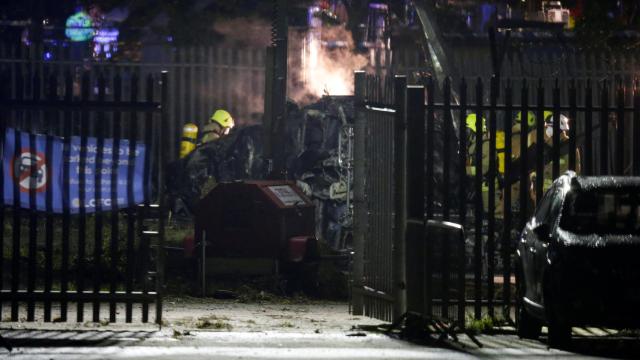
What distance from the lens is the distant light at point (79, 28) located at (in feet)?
109

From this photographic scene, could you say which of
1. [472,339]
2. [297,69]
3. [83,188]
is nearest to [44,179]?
[83,188]

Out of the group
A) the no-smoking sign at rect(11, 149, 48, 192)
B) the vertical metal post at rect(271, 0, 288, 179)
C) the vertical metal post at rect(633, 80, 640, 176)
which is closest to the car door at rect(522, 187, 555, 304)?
the vertical metal post at rect(633, 80, 640, 176)

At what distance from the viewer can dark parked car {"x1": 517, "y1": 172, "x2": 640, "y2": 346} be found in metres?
10.6

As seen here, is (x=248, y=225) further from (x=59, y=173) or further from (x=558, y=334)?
(x=558, y=334)

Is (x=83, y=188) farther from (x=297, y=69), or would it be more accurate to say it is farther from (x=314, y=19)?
(x=314, y=19)

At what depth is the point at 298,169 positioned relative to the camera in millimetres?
24281

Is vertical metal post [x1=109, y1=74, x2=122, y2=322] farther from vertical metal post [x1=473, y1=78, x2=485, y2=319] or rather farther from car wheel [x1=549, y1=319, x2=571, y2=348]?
car wheel [x1=549, y1=319, x2=571, y2=348]

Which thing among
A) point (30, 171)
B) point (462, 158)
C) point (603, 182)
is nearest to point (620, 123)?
point (462, 158)

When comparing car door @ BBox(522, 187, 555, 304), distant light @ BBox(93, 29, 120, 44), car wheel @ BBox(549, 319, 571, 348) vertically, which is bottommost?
car wheel @ BBox(549, 319, 571, 348)

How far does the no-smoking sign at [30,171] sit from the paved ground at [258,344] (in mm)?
1316

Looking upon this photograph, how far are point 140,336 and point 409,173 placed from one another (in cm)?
292

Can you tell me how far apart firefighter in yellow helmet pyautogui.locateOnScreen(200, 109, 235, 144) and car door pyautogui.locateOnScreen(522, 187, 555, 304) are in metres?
15.1

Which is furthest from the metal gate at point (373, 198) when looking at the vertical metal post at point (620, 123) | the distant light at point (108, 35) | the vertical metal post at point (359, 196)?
the distant light at point (108, 35)

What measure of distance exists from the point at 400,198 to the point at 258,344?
2222 millimetres
